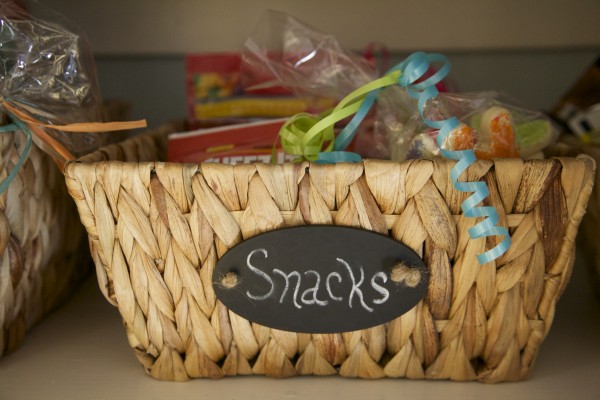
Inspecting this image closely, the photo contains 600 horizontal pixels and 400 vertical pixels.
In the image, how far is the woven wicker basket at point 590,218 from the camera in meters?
0.59

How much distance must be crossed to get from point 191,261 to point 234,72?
14.5 inches

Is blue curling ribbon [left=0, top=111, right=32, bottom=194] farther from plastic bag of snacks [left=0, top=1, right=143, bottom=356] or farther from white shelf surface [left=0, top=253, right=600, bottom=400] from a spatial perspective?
white shelf surface [left=0, top=253, right=600, bottom=400]

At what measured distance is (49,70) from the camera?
1.96 feet

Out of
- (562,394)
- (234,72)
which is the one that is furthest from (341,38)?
(562,394)

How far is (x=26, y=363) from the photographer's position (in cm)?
59

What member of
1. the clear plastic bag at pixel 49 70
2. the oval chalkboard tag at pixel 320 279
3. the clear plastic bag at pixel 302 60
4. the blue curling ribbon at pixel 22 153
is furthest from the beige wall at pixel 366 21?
the oval chalkboard tag at pixel 320 279

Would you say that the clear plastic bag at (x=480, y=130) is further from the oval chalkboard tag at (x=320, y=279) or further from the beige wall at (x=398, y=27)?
the beige wall at (x=398, y=27)

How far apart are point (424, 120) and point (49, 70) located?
0.37 meters

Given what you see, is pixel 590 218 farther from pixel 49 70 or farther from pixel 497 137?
pixel 49 70

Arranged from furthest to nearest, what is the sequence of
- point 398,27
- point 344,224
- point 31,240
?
point 398,27 < point 31,240 < point 344,224

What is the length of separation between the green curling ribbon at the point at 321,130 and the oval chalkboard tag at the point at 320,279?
0.10 m

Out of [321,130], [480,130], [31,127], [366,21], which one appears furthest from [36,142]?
[366,21]

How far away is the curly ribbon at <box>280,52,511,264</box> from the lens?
1.56ft

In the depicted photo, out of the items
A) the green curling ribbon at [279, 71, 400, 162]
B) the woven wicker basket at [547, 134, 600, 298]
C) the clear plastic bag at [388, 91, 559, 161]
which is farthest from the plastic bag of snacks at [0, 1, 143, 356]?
the woven wicker basket at [547, 134, 600, 298]
